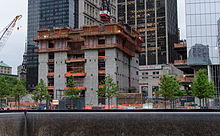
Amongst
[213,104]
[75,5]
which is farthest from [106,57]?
[75,5]

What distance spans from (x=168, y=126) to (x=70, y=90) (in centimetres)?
5401

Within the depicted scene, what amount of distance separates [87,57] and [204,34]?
44619 millimetres

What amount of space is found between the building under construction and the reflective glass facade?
29.2 m

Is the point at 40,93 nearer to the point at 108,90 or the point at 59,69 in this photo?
the point at 59,69

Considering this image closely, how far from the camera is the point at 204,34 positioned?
3319 inches

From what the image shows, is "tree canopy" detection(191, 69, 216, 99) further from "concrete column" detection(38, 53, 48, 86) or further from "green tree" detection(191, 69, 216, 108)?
"concrete column" detection(38, 53, 48, 86)

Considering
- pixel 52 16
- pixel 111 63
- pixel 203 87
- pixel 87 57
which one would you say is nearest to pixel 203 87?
pixel 203 87

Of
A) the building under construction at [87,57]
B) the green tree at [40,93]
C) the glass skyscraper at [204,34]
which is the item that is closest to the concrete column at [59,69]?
the building under construction at [87,57]

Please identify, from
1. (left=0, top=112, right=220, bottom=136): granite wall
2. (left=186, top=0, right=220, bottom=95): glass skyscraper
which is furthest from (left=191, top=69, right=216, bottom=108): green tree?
(left=0, top=112, right=220, bottom=136): granite wall

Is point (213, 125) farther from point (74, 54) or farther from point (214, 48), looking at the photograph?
point (74, 54)

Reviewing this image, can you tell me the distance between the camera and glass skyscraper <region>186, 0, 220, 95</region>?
272 feet

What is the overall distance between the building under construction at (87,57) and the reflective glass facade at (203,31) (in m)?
29.2

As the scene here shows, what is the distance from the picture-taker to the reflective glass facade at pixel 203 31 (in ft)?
272

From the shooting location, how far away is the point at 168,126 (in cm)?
4150
